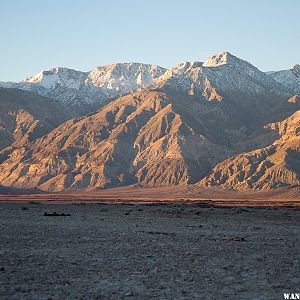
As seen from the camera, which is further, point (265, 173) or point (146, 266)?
point (265, 173)

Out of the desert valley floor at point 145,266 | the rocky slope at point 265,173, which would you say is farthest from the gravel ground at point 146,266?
the rocky slope at point 265,173

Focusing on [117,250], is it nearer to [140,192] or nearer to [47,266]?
[47,266]

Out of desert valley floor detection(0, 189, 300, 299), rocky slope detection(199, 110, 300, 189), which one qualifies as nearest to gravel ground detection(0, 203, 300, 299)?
desert valley floor detection(0, 189, 300, 299)

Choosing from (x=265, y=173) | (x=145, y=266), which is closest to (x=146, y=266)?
(x=145, y=266)

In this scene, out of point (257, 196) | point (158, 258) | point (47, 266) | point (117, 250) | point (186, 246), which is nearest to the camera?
point (47, 266)

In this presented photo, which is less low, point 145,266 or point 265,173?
point 145,266

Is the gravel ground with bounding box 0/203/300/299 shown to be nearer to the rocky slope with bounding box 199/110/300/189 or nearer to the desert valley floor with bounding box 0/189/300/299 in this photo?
the desert valley floor with bounding box 0/189/300/299

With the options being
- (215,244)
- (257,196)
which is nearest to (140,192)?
(257,196)

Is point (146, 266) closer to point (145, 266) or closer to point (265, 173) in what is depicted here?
point (145, 266)

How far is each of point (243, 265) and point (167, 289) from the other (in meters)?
4.76

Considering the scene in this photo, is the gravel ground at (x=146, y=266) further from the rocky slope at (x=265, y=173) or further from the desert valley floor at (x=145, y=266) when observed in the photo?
the rocky slope at (x=265, y=173)

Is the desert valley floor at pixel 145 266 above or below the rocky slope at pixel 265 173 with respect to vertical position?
above

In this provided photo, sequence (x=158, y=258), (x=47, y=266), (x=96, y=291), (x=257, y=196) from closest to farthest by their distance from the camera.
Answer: (x=96, y=291) < (x=47, y=266) < (x=158, y=258) < (x=257, y=196)

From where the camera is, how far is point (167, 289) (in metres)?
15.5
